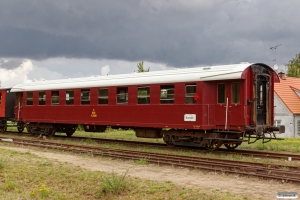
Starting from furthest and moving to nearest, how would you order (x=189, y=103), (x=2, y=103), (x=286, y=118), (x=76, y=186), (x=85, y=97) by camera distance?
(x=286, y=118) → (x=2, y=103) → (x=85, y=97) → (x=189, y=103) → (x=76, y=186)

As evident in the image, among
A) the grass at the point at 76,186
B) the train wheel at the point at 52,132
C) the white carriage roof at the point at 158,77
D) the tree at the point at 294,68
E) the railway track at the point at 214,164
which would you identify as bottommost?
the grass at the point at 76,186

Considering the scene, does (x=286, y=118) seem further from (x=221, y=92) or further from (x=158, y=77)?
(x=158, y=77)

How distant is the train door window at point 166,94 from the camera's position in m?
16.6

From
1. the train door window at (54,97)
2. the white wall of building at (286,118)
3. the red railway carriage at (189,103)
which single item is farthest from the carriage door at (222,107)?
the white wall of building at (286,118)

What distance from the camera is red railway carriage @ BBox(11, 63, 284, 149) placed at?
15.4 m

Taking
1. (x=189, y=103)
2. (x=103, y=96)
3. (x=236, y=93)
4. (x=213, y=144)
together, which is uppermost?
(x=103, y=96)

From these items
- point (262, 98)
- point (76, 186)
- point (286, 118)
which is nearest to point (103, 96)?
point (262, 98)

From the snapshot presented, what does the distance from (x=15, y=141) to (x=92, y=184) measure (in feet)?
36.5

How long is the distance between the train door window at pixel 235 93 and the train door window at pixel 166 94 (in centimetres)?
251

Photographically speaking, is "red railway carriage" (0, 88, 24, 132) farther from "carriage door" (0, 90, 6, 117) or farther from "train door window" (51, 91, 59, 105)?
"train door window" (51, 91, 59, 105)

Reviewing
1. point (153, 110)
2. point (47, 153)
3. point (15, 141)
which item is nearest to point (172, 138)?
point (153, 110)

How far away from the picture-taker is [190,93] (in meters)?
16.1

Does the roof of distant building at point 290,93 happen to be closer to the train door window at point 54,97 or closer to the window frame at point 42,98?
the train door window at point 54,97

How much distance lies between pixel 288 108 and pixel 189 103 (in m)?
21.6
